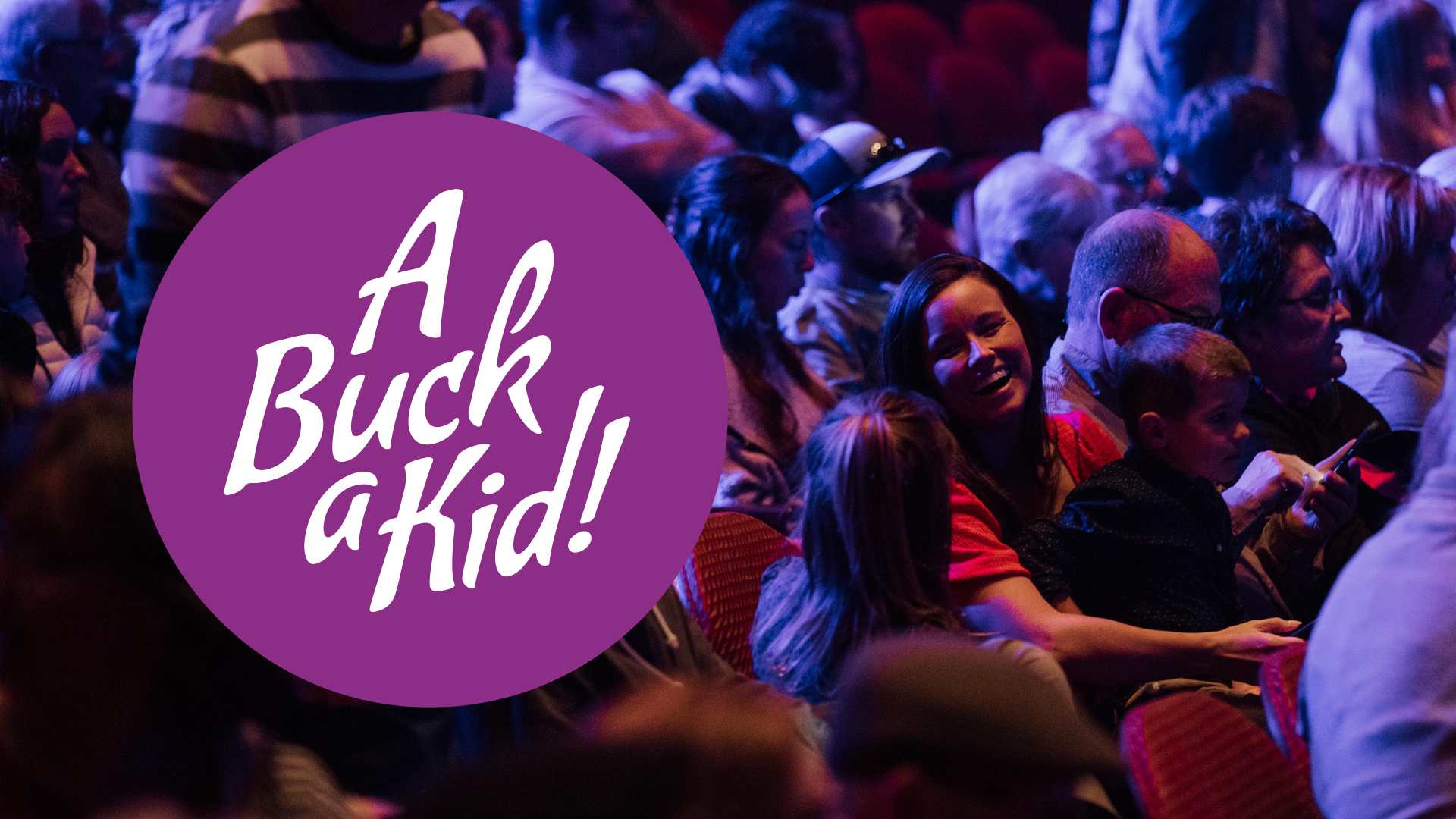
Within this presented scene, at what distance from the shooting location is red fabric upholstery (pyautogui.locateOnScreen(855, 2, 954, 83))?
7.30m

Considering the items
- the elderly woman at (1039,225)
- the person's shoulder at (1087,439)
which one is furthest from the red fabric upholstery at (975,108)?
the person's shoulder at (1087,439)

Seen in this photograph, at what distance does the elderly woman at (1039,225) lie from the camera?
335cm

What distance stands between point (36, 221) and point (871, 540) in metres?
1.90

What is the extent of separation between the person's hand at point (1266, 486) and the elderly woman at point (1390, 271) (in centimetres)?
83

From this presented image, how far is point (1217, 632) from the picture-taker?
203 centimetres

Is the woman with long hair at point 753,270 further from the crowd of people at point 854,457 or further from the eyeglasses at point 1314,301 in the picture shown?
the eyeglasses at point 1314,301

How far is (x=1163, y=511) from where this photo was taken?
214cm

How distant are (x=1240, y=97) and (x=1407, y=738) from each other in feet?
9.20

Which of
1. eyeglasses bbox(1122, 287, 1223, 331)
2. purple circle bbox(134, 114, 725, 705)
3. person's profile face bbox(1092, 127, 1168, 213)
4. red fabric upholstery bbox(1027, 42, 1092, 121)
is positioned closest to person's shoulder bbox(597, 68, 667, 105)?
person's profile face bbox(1092, 127, 1168, 213)

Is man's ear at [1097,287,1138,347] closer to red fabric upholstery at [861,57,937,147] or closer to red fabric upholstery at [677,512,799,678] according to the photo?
red fabric upholstery at [677,512,799,678]

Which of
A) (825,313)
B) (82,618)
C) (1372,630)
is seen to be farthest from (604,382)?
(825,313)

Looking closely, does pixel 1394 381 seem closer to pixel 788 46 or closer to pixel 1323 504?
pixel 1323 504

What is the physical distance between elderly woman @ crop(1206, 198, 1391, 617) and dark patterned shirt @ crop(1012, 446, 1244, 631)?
66 cm

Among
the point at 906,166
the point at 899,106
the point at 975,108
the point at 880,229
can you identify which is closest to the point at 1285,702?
the point at 906,166
